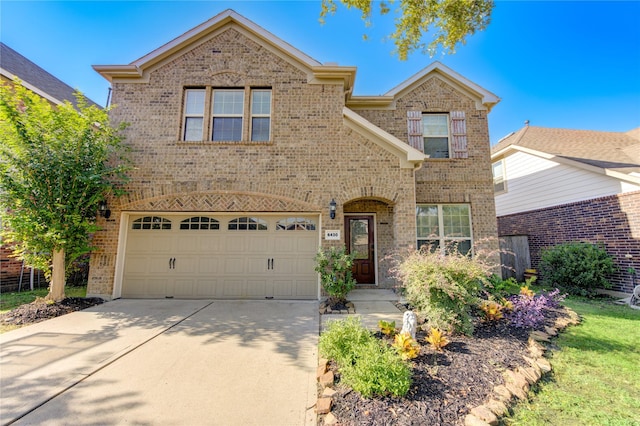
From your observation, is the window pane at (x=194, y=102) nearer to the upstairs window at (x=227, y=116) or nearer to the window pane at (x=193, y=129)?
the window pane at (x=193, y=129)

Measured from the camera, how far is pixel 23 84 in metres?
8.53

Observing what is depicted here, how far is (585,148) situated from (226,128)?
13.4 meters

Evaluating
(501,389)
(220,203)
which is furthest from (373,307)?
(220,203)

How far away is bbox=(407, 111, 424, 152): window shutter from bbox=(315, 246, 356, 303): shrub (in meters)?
4.86

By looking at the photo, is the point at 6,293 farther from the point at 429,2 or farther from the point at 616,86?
the point at 616,86

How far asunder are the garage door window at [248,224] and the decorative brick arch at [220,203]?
0.36m

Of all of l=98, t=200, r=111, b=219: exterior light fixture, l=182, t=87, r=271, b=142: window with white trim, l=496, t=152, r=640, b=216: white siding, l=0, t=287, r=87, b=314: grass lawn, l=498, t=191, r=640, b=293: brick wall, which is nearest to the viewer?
l=0, t=287, r=87, b=314: grass lawn

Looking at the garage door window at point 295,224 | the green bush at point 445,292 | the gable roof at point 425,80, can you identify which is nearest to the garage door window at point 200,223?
the garage door window at point 295,224

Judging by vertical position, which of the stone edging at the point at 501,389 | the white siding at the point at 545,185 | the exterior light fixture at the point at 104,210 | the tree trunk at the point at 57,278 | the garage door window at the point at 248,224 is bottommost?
the stone edging at the point at 501,389

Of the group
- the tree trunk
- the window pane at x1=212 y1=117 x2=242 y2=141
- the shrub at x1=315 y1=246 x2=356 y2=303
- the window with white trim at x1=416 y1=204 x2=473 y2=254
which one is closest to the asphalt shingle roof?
the window with white trim at x1=416 y1=204 x2=473 y2=254

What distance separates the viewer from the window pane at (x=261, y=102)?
8.00 m

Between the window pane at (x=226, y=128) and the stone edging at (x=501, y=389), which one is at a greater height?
the window pane at (x=226, y=128)

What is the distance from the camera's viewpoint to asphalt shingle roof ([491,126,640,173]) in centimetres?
897

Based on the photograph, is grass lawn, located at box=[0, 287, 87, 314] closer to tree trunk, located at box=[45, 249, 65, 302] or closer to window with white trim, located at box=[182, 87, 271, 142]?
tree trunk, located at box=[45, 249, 65, 302]
